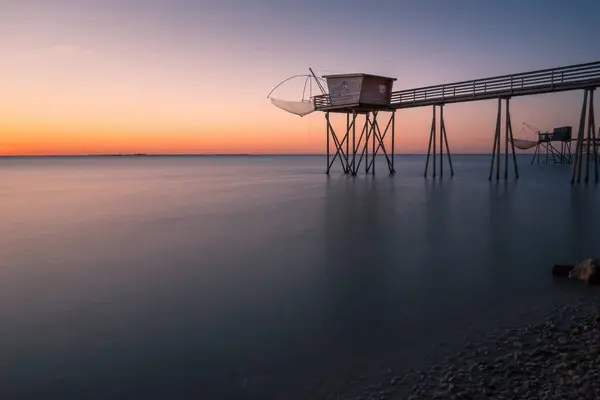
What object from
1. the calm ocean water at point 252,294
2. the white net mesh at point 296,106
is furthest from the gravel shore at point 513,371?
the white net mesh at point 296,106

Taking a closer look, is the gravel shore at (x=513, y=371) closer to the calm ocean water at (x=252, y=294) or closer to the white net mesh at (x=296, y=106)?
the calm ocean water at (x=252, y=294)

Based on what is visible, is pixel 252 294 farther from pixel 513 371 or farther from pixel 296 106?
pixel 296 106

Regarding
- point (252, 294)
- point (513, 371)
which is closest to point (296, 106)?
point (252, 294)

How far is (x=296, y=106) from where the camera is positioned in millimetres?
28750

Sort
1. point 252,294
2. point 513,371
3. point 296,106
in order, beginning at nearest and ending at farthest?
point 513,371 < point 252,294 < point 296,106

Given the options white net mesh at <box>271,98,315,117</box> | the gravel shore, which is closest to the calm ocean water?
the gravel shore

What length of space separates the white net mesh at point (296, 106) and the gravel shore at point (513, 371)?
77.1 feet

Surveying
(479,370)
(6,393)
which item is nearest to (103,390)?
(6,393)

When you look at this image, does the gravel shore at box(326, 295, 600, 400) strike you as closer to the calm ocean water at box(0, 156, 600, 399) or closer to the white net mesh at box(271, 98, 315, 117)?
the calm ocean water at box(0, 156, 600, 399)

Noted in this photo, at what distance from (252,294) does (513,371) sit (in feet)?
13.6

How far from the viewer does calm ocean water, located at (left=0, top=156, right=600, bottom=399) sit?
4.38 m

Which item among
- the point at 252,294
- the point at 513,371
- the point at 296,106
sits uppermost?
the point at 296,106

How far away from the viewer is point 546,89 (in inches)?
795

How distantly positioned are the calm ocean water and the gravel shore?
41 cm
